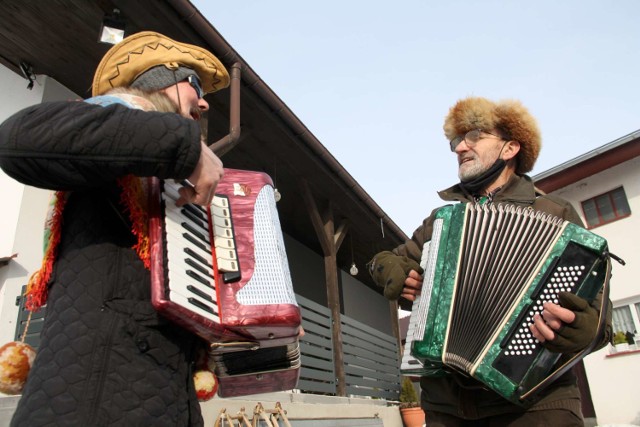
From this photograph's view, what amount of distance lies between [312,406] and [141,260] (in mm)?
4779

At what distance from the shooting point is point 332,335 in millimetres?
7559

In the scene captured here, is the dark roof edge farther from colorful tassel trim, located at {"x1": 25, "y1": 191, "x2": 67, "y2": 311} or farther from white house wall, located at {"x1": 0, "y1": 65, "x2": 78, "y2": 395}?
colorful tassel trim, located at {"x1": 25, "y1": 191, "x2": 67, "y2": 311}

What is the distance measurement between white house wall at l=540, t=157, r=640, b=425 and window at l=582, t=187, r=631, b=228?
0.45ft

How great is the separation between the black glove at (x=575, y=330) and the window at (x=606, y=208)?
12.8 metres

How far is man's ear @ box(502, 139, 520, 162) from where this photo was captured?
9.25 ft

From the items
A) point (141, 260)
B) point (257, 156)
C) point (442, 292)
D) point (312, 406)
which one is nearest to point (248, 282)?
point (141, 260)

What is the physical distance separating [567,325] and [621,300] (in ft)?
41.1

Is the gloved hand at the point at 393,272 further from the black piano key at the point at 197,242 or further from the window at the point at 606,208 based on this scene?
the window at the point at 606,208

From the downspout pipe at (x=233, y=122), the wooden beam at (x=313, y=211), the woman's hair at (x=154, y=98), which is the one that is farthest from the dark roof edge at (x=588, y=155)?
the woman's hair at (x=154, y=98)

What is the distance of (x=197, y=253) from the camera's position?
1290 millimetres

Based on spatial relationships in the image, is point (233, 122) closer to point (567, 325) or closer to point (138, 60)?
point (138, 60)

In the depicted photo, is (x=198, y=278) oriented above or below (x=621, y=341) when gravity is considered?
below

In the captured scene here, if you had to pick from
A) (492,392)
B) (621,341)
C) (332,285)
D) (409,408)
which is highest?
(332,285)

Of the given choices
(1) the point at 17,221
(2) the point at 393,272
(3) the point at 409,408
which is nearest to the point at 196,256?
(2) the point at 393,272
